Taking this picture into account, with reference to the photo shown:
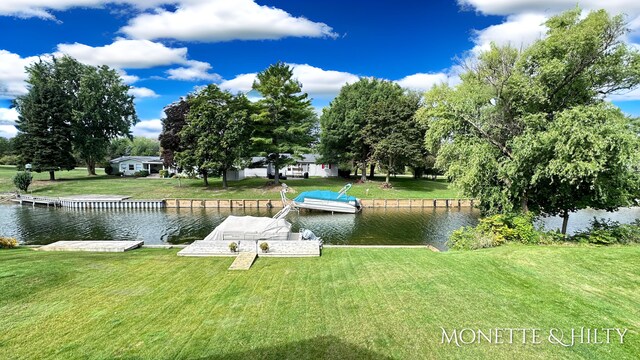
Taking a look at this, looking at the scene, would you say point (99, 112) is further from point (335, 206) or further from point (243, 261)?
point (243, 261)

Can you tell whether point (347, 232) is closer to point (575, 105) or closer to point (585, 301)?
point (575, 105)

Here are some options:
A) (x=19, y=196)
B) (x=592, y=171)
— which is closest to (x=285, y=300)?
(x=592, y=171)

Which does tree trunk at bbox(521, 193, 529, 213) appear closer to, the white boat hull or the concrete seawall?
the white boat hull

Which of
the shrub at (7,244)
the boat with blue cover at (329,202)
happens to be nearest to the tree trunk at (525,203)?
the boat with blue cover at (329,202)

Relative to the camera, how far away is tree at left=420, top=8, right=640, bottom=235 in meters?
12.3

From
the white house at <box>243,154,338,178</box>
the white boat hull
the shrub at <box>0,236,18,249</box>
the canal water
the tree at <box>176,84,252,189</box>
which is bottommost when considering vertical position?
the canal water

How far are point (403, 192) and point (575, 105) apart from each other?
2510 cm

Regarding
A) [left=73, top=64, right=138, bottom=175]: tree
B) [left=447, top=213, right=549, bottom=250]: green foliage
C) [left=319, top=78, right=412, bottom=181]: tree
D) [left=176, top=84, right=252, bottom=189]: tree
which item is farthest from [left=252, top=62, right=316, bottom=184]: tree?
[left=447, top=213, right=549, bottom=250]: green foliage

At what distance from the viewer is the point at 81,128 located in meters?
46.9

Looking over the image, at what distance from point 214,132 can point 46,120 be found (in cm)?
2552

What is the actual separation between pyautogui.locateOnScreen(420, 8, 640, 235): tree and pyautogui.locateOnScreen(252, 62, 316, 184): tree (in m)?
24.5

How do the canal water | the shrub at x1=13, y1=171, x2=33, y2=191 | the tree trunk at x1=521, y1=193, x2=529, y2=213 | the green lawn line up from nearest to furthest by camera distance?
1. the green lawn
2. the tree trunk at x1=521, y1=193, x2=529, y2=213
3. the canal water
4. the shrub at x1=13, y1=171, x2=33, y2=191

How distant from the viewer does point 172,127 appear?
41750 mm

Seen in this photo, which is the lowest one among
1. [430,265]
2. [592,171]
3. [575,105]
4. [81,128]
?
[430,265]
